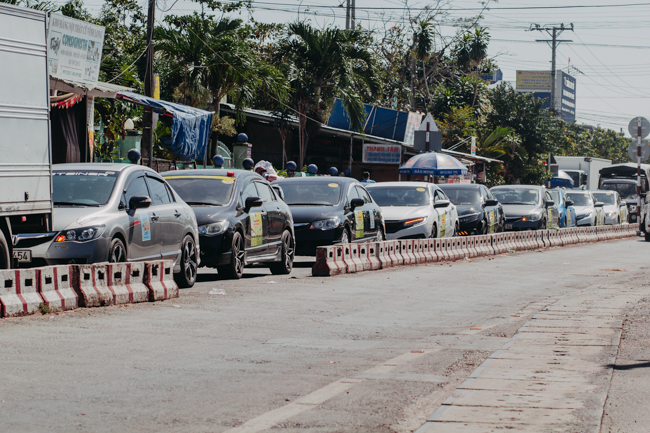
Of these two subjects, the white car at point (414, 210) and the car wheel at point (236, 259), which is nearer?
the car wheel at point (236, 259)

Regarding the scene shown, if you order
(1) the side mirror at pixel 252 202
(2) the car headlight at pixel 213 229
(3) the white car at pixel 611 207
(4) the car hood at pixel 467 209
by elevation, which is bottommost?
(3) the white car at pixel 611 207

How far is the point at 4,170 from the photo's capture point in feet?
29.3

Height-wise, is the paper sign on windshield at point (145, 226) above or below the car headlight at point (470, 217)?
above

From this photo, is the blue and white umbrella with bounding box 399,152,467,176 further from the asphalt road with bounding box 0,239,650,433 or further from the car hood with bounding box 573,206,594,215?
the asphalt road with bounding box 0,239,650,433

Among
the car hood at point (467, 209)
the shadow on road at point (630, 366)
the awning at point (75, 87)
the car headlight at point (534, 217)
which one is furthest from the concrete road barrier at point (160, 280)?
the car headlight at point (534, 217)

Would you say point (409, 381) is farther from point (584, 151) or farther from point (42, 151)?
point (584, 151)

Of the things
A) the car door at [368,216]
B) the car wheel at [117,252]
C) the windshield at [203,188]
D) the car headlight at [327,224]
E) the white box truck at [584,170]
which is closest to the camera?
the car wheel at [117,252]

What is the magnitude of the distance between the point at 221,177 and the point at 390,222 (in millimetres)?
6825

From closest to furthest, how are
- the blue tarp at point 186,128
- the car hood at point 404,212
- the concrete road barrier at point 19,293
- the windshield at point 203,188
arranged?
the concrete road barrier at point 19,293, the windshield at point 203,188, the car hood at point 404,212, the blue tarp at point 186,128

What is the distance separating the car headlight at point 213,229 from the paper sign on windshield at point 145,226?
1.74m

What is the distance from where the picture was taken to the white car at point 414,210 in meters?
19.8

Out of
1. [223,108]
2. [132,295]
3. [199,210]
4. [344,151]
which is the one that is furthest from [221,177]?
[344,151]

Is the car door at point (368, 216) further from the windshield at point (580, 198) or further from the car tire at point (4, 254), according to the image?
the windshield at point (580, 198)

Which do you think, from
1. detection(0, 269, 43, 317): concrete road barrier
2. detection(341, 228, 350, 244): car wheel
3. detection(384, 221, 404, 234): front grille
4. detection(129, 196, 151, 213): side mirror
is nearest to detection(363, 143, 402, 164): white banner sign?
detection(384, 221, 404, 234): front grille
